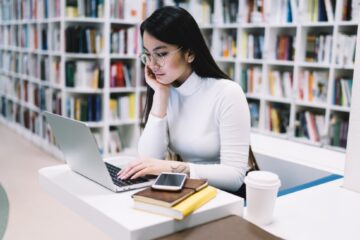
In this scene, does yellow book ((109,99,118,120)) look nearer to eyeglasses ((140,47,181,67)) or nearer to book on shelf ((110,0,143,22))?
book on shelf ((110,0,143,22))

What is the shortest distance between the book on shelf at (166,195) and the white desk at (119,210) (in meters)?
0.03

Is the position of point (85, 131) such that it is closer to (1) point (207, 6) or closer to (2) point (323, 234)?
(2) point (323, 234)

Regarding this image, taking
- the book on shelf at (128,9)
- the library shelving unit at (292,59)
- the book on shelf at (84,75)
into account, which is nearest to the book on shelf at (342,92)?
the library shelving unit at (292,59)

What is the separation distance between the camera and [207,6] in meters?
4.57

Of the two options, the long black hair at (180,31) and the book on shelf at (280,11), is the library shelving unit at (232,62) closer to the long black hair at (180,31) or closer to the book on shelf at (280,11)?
the book on shelf at (280,11)

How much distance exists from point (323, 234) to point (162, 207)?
433mm

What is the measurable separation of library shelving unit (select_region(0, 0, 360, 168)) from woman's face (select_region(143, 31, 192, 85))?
7.23ft

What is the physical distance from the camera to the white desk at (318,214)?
3.51ft

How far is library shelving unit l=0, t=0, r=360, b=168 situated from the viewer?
A: 360 cm

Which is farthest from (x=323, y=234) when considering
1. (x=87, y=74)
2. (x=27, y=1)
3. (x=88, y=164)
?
(x=27, y=1)

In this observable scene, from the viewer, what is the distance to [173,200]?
0.97m

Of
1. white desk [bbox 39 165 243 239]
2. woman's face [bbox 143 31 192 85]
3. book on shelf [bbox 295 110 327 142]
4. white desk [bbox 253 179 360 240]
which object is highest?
woman's face [bbox 143 31 192 85]

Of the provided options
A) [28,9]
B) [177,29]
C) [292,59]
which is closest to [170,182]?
[177,29]

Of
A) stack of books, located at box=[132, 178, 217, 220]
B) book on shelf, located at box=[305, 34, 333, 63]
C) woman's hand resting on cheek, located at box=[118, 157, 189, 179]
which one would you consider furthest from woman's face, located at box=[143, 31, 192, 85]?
book on shelf, located at box=[305, 34, 333, 63]
